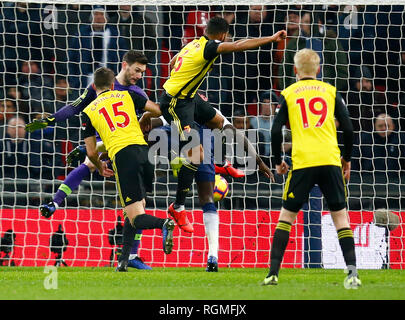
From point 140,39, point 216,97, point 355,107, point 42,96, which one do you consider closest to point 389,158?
point 355,107

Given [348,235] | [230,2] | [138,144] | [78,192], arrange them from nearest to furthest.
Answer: [348,235]
[138,144]
[230,2]
[78,192]

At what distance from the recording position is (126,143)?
24.4 feet

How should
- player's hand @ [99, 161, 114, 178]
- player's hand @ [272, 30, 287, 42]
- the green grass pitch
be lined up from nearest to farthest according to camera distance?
the green grass pitch → player's hand @ [272, 30, 287, 42] → player's hand @ [99, 161, 114, 178]

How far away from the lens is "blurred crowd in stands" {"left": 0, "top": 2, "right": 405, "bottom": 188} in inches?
433

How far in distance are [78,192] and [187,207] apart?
1.48 metres

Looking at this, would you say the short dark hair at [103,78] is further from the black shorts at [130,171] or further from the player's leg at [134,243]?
the player's leg at [134,243]

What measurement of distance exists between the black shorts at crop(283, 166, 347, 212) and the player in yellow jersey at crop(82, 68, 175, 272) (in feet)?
5.24

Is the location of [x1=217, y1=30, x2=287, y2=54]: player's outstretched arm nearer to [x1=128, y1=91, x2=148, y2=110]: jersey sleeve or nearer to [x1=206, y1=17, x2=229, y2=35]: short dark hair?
[x1=206, y1=17, x2=229, y2=35]: short dark hair

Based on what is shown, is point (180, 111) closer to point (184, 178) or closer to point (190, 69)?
point (190, 69)

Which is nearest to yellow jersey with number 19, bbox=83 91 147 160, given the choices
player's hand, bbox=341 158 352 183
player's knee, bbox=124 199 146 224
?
player's knee, bbox=124 199 146 224

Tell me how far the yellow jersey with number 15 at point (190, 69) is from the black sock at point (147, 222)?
4.28 ft
